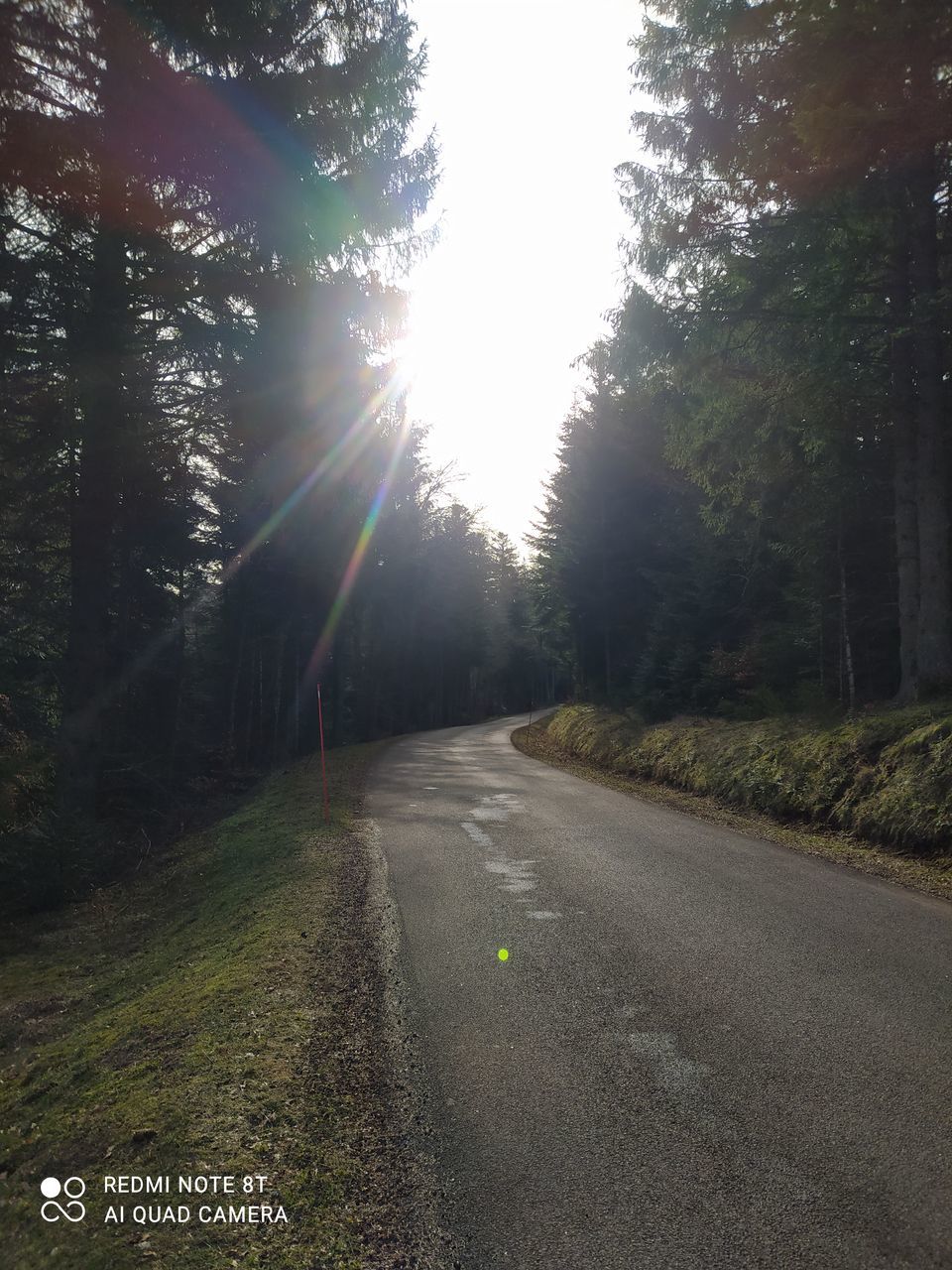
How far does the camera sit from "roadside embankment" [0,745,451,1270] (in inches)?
97.9

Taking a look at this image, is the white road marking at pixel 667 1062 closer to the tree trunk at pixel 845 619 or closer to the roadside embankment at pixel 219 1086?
the roadside embankment at pixel 219 1086

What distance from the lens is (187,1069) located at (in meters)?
3.62

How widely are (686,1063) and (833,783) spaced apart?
272 inches

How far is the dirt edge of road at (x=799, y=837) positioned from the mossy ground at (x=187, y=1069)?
4927 millimetres

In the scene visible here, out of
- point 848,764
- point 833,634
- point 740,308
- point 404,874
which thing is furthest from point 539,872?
point 833,634

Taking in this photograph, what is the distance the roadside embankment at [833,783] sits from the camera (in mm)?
7590

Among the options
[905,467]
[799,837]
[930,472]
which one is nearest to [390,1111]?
[799,837]

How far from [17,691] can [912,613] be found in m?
12.9

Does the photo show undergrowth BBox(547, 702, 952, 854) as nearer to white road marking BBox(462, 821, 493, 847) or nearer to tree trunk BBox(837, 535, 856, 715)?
white road marking BBox(462, 821, 493, 847)

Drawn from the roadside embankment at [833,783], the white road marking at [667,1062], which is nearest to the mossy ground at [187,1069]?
the white road marking at [667,1062]

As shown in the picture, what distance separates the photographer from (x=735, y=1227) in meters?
2.39

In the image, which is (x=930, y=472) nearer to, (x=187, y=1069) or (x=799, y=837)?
(x=799, y=837)

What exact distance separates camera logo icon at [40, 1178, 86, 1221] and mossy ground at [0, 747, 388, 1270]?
0.04 metres

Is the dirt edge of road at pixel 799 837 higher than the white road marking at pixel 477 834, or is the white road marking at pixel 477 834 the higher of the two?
the white road marking at pixel 477 834
